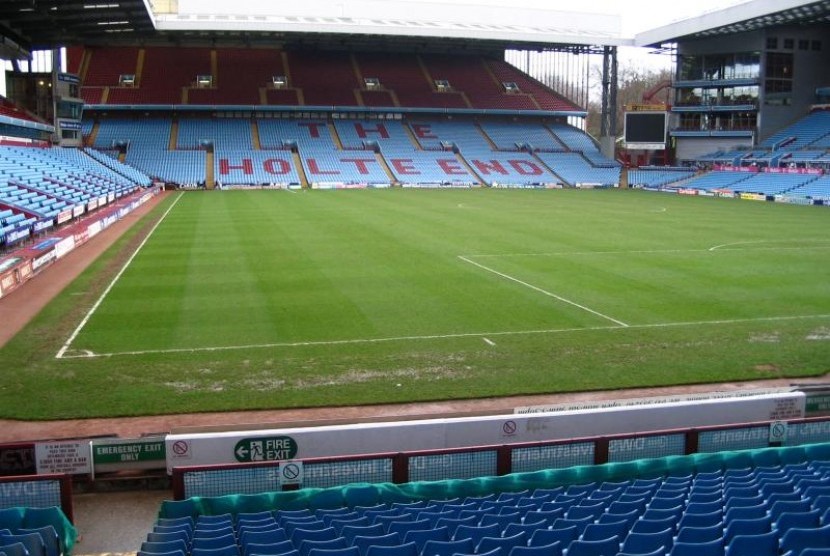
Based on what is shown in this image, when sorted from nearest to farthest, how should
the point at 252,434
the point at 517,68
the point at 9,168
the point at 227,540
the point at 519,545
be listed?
the point at 519,545 → the point at 227,540 → the point at 252,434 → the point at 9,168 → the point at 517,68

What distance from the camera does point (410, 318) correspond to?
20.9 meters

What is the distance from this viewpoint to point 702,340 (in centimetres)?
1894

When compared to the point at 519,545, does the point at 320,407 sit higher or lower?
lower

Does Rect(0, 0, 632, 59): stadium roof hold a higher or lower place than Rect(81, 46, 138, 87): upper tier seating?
higher

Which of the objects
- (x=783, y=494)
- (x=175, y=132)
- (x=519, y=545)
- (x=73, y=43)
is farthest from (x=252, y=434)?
(x=175, y=132)

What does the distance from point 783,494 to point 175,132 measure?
256ft

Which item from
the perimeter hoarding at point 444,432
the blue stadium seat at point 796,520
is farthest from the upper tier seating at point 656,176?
the blue stadium seat at point 796,520

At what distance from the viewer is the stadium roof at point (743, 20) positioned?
62.2 m

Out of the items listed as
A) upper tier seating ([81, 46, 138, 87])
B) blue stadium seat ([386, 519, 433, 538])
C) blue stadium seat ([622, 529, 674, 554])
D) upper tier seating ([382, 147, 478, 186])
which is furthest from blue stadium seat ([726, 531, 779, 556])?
upper tier seating ([81, 46, 138, 87])

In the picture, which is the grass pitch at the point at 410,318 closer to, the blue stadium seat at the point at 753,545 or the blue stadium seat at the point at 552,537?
the blue stadium seat at the point at 552,537

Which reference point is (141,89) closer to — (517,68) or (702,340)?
(517,68)

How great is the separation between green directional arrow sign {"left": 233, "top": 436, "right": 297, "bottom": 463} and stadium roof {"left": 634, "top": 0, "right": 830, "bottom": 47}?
60784 millimetres

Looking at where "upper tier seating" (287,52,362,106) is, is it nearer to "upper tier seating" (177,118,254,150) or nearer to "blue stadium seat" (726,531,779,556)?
"upper tier seating" (177,118,254,150)

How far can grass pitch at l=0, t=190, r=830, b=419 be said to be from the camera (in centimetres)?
1579
